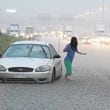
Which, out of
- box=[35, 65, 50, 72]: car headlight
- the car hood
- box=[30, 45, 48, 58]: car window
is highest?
box=[30, 45, 48, 58]: car window

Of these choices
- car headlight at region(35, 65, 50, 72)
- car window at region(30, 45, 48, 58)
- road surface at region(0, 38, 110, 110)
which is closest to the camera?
road surface at region(0, 38, 110, 110)

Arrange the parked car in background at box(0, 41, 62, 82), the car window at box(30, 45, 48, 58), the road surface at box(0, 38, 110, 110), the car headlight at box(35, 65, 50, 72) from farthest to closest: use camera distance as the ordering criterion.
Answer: the car window at box(30, 45, 48, 58), the car headlight at box(35, 65, 50, 72), the parked car in background at box(0, 41, 62, 82), the road surface at box(0, 38, 110, 110)

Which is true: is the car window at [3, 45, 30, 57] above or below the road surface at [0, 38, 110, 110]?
above

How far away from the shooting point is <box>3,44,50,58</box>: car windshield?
21.3 meters

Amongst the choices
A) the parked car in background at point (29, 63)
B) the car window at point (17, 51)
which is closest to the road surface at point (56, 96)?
the parked car in background at point (29, 63)

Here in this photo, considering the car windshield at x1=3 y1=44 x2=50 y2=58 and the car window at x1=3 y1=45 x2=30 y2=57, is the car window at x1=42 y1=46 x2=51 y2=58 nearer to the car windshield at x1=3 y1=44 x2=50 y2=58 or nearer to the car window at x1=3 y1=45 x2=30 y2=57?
the car windshield at x1=3 y1=44 x2=50 y2=58

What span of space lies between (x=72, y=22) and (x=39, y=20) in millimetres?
13931

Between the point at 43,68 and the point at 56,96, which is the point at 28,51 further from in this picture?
the point at 56,96

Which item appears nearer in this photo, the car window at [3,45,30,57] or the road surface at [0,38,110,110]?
the road surface at [0,38,110,110]

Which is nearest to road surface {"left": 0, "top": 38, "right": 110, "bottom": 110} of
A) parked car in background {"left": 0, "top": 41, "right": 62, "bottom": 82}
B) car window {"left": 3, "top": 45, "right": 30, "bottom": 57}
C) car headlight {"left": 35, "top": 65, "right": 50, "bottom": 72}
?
parked car in background {"left": 0, "top": 41, "right": 62, "bottom": 82}

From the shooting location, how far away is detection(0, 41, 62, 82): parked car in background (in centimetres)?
1978

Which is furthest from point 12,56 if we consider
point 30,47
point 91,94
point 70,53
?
point 91,94

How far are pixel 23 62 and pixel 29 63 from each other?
231 mm

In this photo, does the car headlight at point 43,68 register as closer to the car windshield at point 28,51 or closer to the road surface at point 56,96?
the road surface at point 56,96
